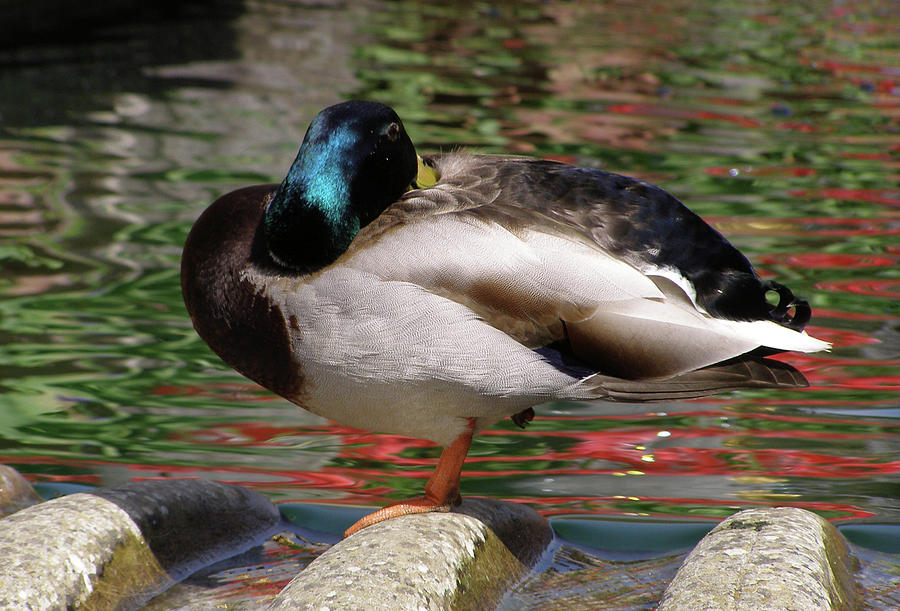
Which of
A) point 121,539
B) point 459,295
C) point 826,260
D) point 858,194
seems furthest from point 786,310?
point 858,194

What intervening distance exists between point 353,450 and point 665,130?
4.92 metres

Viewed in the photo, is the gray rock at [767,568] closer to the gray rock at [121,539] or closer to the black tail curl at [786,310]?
the black tail curl at [786,310]

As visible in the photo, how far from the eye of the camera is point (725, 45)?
11906mm

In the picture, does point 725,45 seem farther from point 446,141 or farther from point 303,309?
point 303,309

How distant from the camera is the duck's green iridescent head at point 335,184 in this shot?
2961 mm

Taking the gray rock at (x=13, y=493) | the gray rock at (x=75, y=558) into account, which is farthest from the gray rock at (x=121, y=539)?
the gray rock at (x=13, y=493)

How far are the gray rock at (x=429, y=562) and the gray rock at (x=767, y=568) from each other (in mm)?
478

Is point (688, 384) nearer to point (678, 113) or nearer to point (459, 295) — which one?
point (459, 295)

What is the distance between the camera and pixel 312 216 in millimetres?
2955

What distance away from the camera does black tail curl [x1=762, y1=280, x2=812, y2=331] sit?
306 centimetres

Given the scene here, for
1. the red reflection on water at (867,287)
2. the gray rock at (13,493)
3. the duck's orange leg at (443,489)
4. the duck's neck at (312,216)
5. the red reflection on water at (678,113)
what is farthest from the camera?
the red reflection on water at (678,113)

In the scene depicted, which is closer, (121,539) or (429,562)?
(429,562)

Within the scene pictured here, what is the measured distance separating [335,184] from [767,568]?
1392mm

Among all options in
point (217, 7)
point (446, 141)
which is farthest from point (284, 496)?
point (217, 7)
